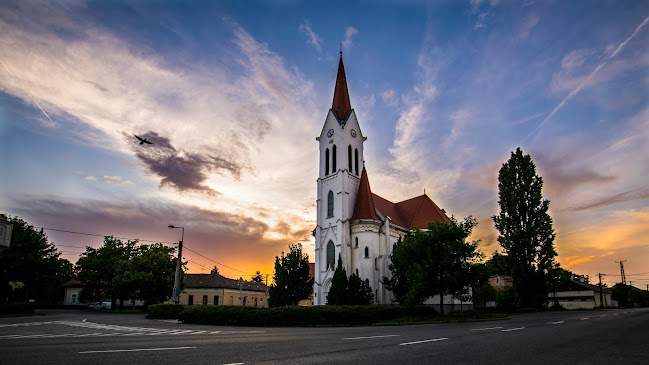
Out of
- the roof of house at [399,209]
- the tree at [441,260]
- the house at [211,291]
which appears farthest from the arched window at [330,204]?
the house at [211,291]

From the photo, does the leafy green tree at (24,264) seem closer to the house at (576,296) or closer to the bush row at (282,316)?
the bush row at (282,316)

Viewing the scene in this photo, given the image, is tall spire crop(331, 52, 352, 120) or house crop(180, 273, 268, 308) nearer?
tall spire crop(331, 52, 352, 120)

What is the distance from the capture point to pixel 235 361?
273 inches

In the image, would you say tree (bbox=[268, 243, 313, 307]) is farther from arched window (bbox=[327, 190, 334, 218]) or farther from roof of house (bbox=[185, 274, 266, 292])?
roof of house (bbox=[185, 274, 266, 292])

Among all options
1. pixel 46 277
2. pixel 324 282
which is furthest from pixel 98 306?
pixel 324 282

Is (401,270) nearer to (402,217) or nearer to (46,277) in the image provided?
(402,217)

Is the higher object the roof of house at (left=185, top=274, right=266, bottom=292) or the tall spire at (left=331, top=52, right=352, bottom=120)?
the tall spire at (left=331, top=52, right=352, bottom=120)

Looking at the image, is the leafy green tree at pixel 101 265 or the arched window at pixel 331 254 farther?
the leafy green tree at pixel 101 265

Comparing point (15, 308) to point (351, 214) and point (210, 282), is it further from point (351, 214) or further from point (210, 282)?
point (210, 282)

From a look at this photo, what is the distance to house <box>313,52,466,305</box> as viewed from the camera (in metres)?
43.0

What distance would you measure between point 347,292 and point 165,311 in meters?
16.9

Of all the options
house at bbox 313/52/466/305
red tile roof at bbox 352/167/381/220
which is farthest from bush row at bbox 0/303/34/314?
red tile roof at bbox 352/167/381/220

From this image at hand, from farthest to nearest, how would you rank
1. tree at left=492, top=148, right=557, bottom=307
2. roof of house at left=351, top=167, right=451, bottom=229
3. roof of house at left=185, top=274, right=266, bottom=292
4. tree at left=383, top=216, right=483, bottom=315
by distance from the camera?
roof of house at left=185, top=274, right=266, bottom=292, roof of house at left=351, top=167, right=451, bottom=229, tree at left=492, top=148, right=557, bottom=307, tree at left=383, top=216, right=483, bottom=315

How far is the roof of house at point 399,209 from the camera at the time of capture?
4512 cm
